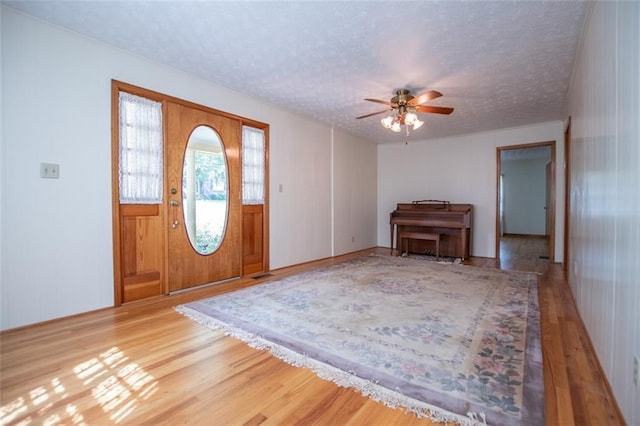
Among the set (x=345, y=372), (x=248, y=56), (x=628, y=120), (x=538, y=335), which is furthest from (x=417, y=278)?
(x=248, y=56)

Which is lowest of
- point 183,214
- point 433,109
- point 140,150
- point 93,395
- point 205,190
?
point 93,395

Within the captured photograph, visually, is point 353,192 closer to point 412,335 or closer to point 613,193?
point 412,335

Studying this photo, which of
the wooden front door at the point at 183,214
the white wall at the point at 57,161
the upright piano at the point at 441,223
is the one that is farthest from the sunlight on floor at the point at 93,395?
the upright piano at the point at 441,223

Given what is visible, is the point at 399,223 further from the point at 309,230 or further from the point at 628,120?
the point at 628,120

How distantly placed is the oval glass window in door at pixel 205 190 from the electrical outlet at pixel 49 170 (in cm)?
107

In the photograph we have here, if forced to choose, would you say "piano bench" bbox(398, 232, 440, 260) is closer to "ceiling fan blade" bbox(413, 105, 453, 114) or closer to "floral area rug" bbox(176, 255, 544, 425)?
"floral area rug" bbox(176, 255, 544, 425)

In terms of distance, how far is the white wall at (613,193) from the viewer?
3.90ft

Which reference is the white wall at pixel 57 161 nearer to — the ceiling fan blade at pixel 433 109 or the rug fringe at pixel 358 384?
the rug fringe at pixel 358 384

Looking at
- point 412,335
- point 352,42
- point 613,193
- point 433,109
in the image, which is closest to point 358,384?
point 412,335

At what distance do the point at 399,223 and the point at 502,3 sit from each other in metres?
3.91

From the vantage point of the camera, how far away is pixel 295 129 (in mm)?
4641

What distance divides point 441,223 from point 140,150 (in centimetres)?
461

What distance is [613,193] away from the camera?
1.50m

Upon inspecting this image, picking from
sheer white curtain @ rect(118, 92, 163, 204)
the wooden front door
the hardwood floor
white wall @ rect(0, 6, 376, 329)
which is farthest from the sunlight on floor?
sheer white curtain @ rect(118, 92, 163, 204)
